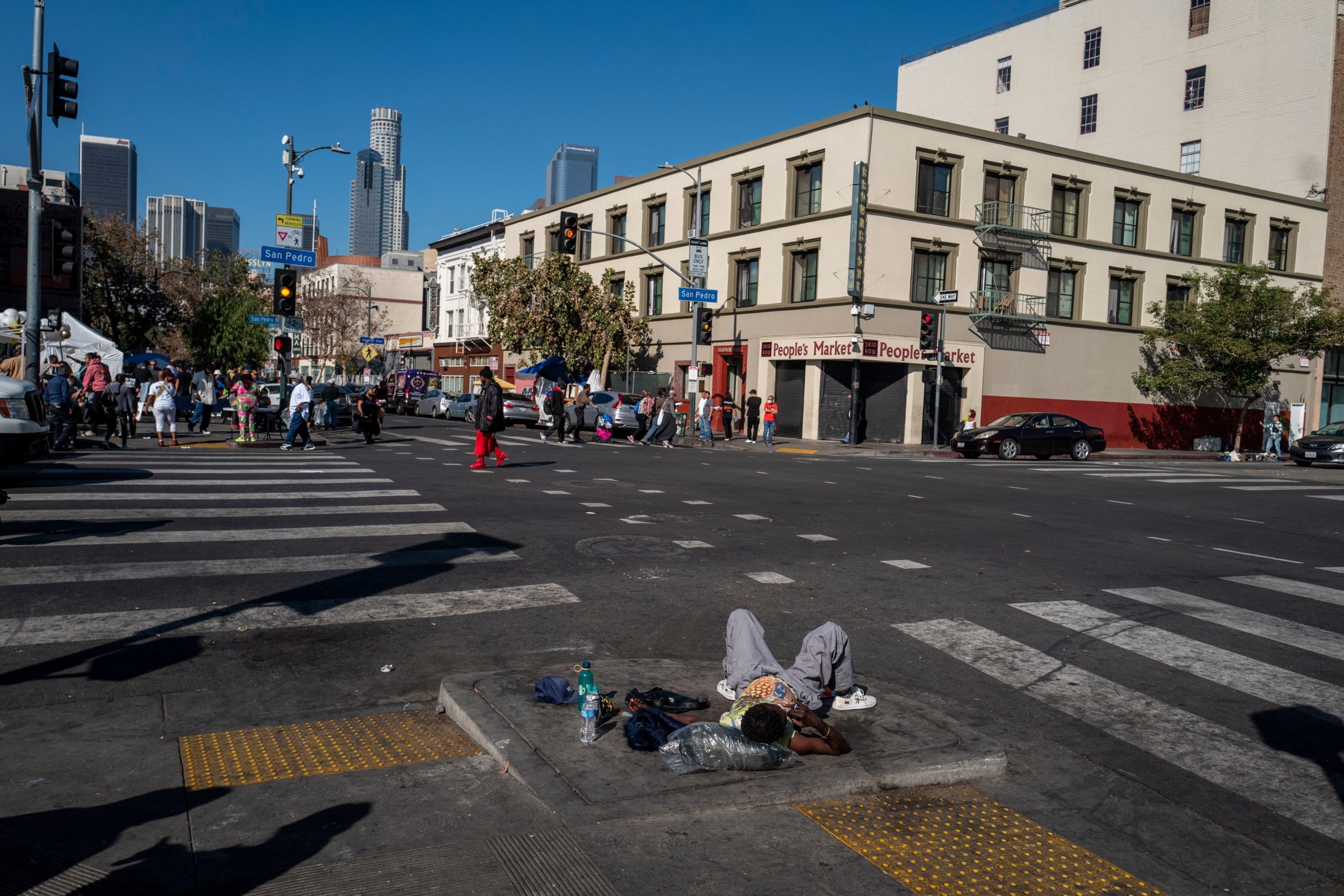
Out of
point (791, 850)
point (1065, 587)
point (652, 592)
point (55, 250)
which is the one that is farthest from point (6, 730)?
point (55, 250)

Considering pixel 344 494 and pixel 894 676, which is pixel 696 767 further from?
pixel 344 494

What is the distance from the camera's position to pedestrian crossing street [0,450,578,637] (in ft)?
22.3

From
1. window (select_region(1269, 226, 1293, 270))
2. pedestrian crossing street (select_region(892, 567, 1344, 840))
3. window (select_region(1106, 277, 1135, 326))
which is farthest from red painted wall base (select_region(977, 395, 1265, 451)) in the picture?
pedestrian crossing street (select_region(892, 567, 1344, 840))

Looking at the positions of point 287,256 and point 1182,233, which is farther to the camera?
point 1182,233

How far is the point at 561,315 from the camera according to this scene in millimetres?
42938

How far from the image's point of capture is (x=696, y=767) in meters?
4.23

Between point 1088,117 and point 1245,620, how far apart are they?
155ft

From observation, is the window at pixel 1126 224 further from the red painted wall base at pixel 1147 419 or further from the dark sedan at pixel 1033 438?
the dark sedan at pixel 1033 438

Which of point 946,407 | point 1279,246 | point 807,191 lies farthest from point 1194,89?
point 946,407

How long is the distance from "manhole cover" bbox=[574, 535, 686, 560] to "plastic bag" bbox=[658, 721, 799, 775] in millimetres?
4838

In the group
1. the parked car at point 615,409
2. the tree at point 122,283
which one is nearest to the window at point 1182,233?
the parked car at point 615,409

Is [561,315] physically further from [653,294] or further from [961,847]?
[961,847]

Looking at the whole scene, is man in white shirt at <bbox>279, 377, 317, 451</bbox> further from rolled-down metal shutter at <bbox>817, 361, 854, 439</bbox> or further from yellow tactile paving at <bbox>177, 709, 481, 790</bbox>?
rolled-down metal shutter at <bbox>817, 361, 854, 439</bbox>

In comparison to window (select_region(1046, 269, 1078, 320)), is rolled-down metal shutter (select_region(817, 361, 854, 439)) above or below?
below
